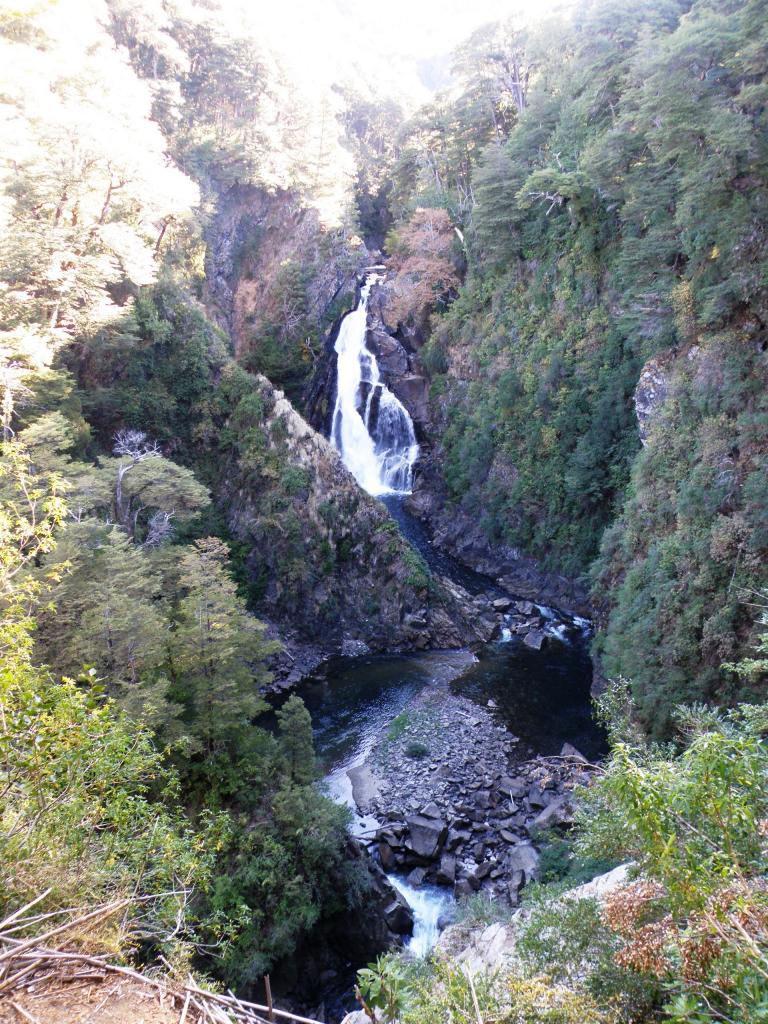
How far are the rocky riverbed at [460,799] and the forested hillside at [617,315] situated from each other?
372cm

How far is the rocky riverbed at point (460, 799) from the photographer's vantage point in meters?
13.2

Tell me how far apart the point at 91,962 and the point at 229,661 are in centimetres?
938

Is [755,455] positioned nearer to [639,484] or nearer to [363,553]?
[639,484]

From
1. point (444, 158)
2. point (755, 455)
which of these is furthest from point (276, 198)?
point (755, 455)

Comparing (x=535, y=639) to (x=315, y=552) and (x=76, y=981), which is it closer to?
(x=315, y=552)

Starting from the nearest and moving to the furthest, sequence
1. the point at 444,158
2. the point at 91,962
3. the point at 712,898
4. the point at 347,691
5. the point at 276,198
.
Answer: the point at 712,898 → the point at 91,962 → the point at 347,691 → the point at 444,158 → the point at 276,198

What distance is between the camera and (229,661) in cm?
1322

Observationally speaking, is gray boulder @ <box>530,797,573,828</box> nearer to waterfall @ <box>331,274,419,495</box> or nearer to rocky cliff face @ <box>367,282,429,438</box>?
waterfall @ <box>331,274,419,495</box>

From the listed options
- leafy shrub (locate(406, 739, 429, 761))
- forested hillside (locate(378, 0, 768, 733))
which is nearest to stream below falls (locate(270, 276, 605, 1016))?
leafy shrub (locate(406, 739, 429, 761))

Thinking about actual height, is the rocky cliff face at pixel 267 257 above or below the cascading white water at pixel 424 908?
above

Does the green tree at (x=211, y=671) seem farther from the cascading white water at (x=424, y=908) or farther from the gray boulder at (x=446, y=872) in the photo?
the gray boulder at (x=446, y=872)

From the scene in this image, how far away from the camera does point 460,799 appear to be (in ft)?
50.0

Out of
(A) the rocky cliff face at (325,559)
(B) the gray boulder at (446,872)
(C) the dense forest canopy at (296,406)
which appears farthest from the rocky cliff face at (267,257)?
(B) the gray boulder at (446,872)

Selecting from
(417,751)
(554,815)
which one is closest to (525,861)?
(554,815)
